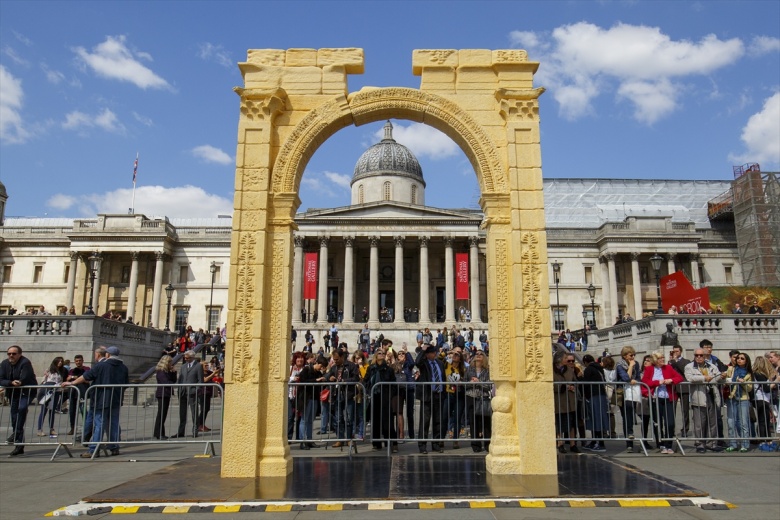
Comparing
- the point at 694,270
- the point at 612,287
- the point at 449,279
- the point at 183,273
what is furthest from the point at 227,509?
the point at 694,270

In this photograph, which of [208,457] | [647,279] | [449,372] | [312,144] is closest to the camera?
[312,144]

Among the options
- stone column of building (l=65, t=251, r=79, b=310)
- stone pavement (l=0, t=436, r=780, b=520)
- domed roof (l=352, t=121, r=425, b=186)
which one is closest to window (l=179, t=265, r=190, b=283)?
stone column of building (l=65, t=251, r=79, b=310)

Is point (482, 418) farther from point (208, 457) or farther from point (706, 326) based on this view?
point (706, 326)

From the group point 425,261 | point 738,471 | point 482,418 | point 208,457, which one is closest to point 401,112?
point 482,418

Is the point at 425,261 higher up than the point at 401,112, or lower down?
higher up

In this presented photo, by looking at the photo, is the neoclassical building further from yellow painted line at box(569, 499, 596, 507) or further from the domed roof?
yellow painted line at box(569, 499, 596, 507)

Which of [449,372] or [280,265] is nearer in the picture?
[280,265]

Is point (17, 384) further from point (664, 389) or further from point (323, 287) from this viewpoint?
point (323, 287)

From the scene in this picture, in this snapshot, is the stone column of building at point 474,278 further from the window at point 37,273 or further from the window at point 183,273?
the window at point 37,273

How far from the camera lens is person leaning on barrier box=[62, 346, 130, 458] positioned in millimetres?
10234

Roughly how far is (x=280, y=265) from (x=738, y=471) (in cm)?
727

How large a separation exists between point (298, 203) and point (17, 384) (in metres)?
6.34

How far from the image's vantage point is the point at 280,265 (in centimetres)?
852

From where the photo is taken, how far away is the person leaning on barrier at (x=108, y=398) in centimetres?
1023
